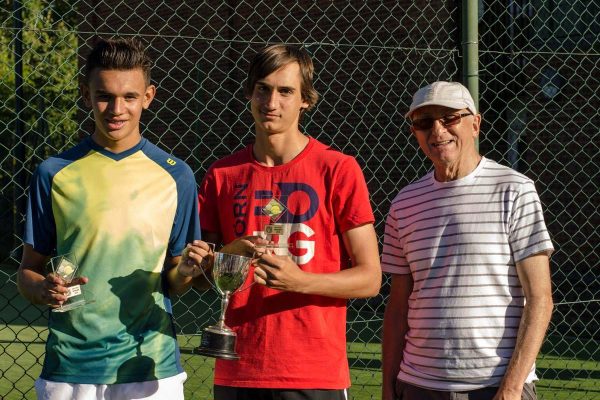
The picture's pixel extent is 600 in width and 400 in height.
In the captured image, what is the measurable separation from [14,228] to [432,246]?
716 inches

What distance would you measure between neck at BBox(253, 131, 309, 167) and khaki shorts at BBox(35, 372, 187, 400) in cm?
79

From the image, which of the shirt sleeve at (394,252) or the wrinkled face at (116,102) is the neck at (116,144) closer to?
the wrinkled face at (116,102)

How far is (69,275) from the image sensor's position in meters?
3.09

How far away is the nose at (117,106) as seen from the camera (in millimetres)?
3287

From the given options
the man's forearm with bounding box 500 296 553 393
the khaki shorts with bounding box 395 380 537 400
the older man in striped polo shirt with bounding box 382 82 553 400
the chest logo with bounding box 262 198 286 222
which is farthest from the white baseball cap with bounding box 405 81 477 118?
the khaki shorts with bounding box 395 380 537 400

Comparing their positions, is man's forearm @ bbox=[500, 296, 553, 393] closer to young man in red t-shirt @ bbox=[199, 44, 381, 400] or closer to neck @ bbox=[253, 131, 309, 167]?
young man in red t-shirt @ bbox=[199, 44, 381, 400]

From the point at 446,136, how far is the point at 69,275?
4.10ft

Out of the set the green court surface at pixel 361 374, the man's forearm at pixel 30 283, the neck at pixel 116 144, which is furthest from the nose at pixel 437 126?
the green court surface at pixel 361 374

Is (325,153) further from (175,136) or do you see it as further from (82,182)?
(175,136)

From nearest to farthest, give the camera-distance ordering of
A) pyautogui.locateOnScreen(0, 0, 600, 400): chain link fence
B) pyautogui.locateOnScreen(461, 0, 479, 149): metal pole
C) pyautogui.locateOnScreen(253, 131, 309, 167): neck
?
pyautogui.locateOnScreen(253, 131, 309, 167): neck → pyautogui.locateOnScreen(461, 0, 479, 149): metal pole → pyautogui.locateOnScreen(0, 0, 600, 400): chain link fence

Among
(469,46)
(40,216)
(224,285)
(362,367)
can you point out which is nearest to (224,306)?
(224,285)

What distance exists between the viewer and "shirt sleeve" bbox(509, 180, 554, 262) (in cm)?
318

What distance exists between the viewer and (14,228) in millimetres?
20516

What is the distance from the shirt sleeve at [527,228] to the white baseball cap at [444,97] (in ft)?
1.10
